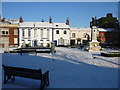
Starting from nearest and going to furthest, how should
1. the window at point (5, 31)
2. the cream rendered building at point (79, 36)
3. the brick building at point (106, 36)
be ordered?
the window at point (5, 31)
the brick building at point (106, 36)
the cream rendered building at point (79, 36)

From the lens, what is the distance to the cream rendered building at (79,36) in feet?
140

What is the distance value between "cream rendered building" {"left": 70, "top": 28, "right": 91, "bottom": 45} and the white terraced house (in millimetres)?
4374

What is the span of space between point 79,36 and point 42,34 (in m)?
13.3

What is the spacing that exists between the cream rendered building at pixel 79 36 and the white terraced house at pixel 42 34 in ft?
14.3

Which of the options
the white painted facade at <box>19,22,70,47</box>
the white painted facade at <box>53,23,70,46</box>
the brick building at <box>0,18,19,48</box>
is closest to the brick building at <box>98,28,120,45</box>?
the white painted facade at <box>53,23,70,46</box>

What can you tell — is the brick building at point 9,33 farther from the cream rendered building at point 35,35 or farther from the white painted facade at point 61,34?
the white painted facade at point 61,34

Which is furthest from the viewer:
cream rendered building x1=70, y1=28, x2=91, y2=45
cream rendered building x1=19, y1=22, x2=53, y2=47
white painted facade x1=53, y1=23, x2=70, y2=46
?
cream rendered building x1=70, y1=28, x2=91, y2=45

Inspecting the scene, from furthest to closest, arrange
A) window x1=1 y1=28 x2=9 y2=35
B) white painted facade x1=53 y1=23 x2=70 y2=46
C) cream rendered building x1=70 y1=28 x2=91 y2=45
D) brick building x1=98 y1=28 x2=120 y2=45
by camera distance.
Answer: cream rendered building x1=70 y1=28 x2=91 y2=45, brick building x1=98 y1=28 x2=120 y2=45, white painted facade x1=53 y1=23 x2=70 y2=46, window x1=1 y1=28 x2=9 y2=35

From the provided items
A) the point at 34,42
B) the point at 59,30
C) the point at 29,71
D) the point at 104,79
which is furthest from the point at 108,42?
the point at 29,71

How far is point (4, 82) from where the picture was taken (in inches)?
232

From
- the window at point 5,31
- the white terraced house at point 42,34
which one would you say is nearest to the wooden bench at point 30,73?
the white terraced house at point 42,34

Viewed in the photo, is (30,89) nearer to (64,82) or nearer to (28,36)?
(64,82)

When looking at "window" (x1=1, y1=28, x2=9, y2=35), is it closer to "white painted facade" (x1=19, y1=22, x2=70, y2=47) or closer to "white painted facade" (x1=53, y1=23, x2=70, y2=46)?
"white painted facade" (x1=19, y1=22, x2=70, y2=47)

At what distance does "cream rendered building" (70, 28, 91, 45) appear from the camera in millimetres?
42656
